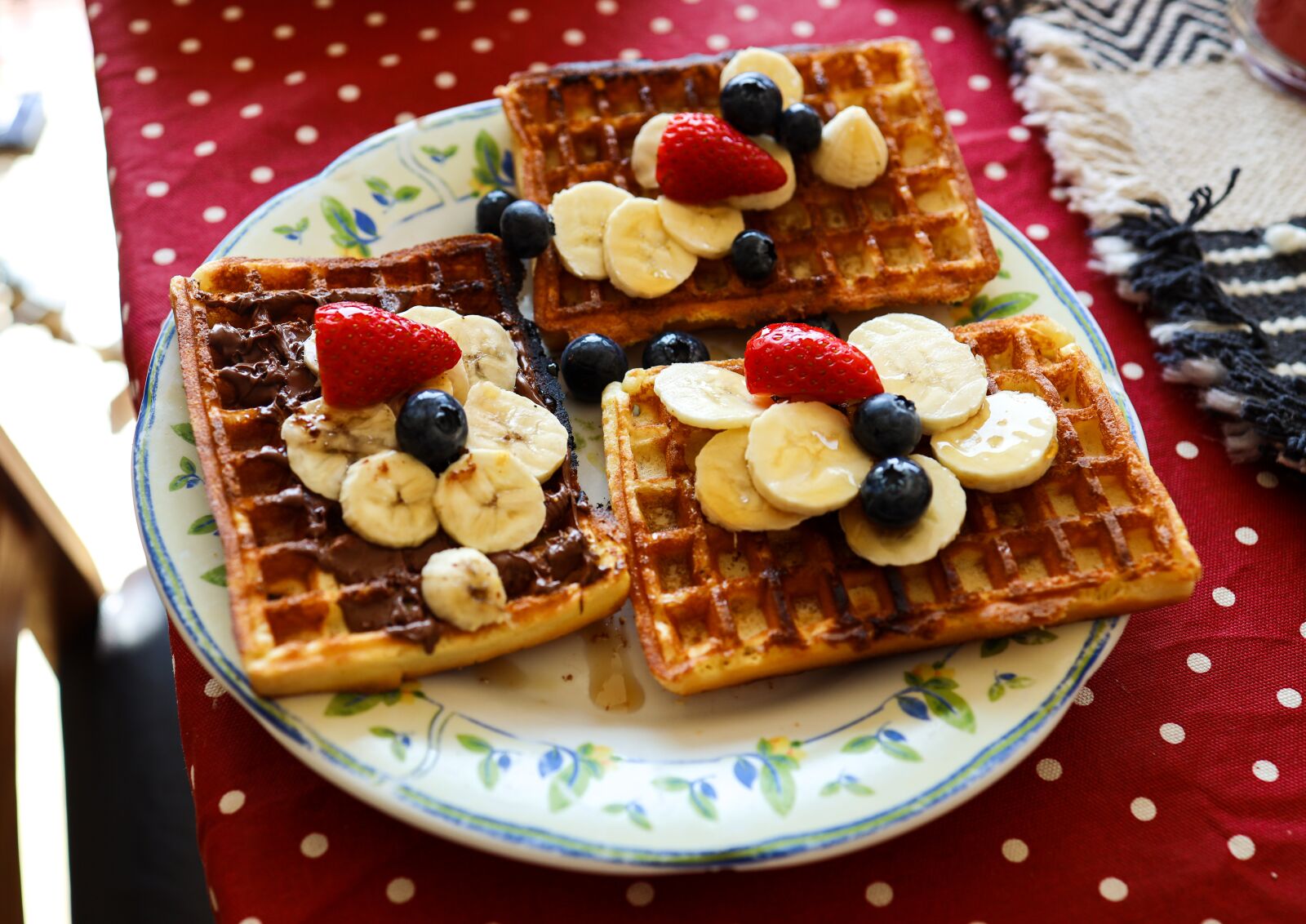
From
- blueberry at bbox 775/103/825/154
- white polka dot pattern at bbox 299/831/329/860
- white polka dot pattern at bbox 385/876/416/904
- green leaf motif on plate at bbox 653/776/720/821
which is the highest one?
blueberry at bbox 775/103/825/154

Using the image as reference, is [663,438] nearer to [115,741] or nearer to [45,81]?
[115,741]

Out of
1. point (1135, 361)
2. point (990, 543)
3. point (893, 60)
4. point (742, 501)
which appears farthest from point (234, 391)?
point (1135, 361)

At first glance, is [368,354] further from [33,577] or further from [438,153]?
[33,577]

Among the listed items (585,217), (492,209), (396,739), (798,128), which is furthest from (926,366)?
(396,739)

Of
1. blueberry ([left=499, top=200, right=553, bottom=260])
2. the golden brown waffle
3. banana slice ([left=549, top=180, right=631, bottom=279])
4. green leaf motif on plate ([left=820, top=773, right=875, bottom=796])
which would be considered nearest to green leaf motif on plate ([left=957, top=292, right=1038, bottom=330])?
the golden brown waffle

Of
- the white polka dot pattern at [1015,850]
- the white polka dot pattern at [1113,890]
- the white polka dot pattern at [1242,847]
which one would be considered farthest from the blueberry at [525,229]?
the white polka dot pattern at [1242,847]

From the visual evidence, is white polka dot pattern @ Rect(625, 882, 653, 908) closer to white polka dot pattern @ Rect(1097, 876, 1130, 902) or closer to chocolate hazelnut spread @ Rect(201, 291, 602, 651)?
chocolate hazelnut spread @ Rect(201, 291, 602, 651)
